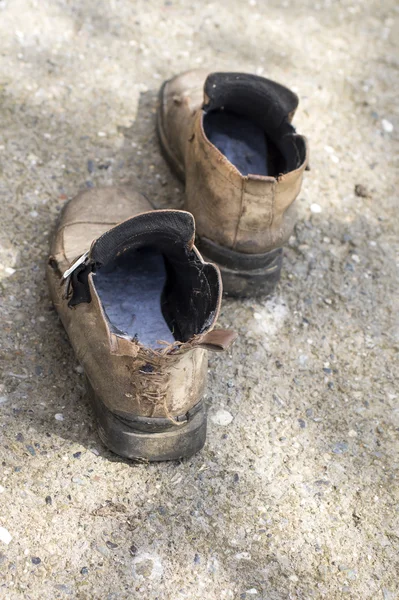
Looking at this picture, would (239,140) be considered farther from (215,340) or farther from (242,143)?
(215,340)

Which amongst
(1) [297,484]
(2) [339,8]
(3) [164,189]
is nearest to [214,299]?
(1) [297,484]

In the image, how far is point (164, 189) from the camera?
313 centimetres

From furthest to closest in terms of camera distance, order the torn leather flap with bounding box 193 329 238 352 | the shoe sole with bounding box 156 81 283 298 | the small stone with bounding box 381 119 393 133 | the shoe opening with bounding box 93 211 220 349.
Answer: the small stone with bounding box 381 119 393 133 < the shoe sole with bounding box 156 81 283 298 < the shoe opening with bounding box 93 211 220 349 < the torn leather flap with bounding box 193 329 238 352

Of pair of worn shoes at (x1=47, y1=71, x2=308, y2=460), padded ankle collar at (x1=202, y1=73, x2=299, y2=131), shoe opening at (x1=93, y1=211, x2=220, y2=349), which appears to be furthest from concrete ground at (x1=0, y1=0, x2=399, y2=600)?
padded ankle collar at (x1=202, y1=73, x2=299, y2=131)

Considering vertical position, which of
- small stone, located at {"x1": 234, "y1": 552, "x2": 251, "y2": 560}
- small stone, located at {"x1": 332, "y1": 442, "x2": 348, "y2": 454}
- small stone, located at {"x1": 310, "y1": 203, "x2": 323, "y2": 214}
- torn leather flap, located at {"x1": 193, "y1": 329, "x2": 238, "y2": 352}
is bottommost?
small stone, located at {"x1": 234, "y1": 552, "x2": 251, "y2": 560}

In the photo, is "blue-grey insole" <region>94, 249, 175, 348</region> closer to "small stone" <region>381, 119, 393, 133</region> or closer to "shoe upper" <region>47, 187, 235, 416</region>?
"shoe upper" <region>47, 187, 235, 416</region>

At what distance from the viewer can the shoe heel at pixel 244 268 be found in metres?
2.68

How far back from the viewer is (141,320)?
2463 millimetres

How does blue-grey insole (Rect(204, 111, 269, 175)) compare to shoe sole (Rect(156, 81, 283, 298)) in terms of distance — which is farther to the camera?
blue-grey insole (Rect(204, 111, 269, 175))

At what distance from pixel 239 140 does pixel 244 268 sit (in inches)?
26.4

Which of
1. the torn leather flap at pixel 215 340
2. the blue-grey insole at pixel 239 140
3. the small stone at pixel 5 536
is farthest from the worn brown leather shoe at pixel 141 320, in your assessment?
the blue-grey insole at pixel 239 140

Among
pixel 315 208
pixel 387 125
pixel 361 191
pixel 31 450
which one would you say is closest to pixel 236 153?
pixel 315 208

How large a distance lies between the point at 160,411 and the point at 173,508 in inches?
13.4

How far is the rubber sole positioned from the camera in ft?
7.11
